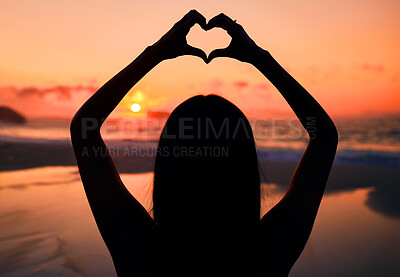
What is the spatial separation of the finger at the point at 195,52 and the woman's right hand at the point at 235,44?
2 centimetres

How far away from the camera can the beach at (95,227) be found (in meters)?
3.05

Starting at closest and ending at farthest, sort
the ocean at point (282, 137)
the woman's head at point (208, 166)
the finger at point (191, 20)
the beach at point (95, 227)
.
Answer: the woman's head at point (208, 166), the finger at point (191, 20), the beach at point (95, 227), the ocean at point (282, 137)

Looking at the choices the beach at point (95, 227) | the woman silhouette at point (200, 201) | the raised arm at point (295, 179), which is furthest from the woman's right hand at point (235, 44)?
the beach at point (95, 227)

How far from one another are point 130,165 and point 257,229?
7244 mm

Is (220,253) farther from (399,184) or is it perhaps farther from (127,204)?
(399,184)

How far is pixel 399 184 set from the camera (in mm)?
6289

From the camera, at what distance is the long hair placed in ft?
3.50

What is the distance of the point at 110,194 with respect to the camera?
3.66 ft

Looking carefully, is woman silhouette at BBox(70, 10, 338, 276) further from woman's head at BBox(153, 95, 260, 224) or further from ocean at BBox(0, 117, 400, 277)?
ocean at BBox(0, 117, 400, 277)

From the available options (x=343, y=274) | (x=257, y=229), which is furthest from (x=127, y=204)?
(x=343, y=274)

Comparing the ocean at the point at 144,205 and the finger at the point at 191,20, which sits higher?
the finger at the point at 191,20

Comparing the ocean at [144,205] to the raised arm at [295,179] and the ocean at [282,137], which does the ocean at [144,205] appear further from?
the ocean at [282,137]

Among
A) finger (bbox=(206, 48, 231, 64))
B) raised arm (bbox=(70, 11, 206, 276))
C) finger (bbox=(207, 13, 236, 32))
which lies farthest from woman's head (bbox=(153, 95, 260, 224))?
finger (bbox=(207, 13, 236, 32))

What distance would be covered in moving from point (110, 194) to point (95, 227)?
315 centimetres
